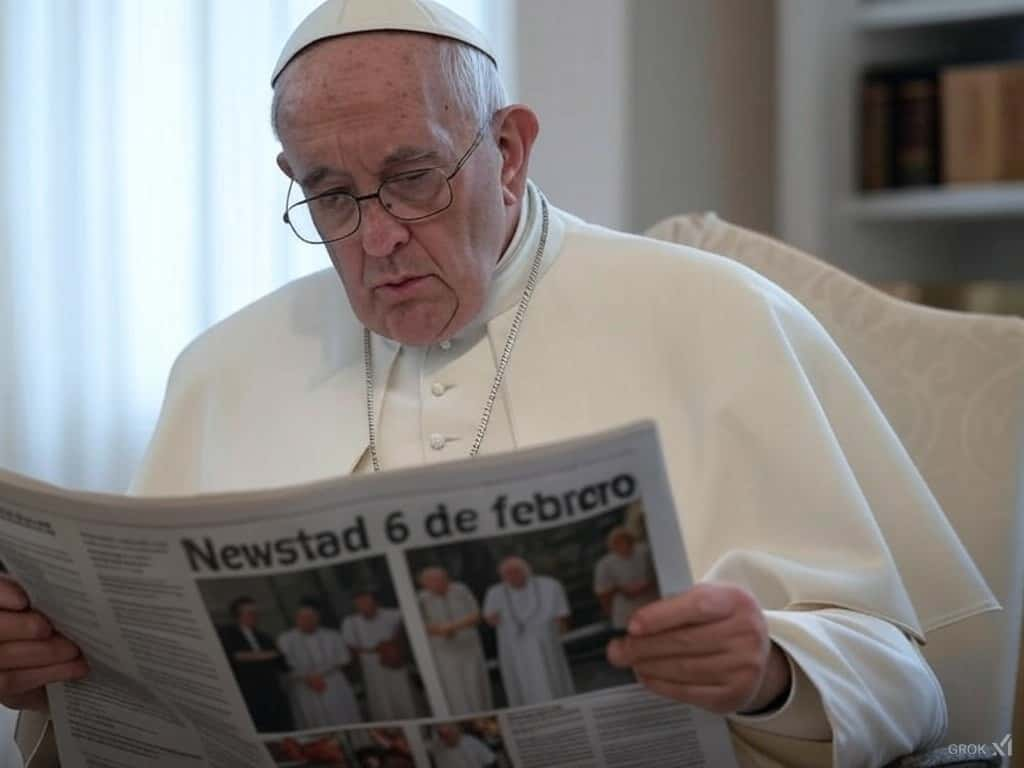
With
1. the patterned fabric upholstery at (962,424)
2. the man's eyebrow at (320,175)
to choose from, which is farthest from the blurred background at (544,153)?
the patterned fabric upholstery at (962,424)

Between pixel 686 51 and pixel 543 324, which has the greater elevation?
pixel 686 51

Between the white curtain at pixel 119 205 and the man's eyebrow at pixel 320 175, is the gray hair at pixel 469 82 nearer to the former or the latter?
the man's eyebrow at pixel 320 175

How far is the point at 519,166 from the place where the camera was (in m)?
1.85

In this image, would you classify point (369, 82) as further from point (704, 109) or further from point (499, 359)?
point (704, 109)

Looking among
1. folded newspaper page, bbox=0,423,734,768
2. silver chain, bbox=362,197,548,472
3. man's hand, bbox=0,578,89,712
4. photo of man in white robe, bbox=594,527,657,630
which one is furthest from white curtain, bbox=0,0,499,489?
photo of man in white robe, bbox=594,527,657,630

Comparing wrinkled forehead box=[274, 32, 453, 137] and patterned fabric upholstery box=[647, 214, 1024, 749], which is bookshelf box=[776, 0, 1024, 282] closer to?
patterned fabric upholstery box=[647, 214, 1024, 749]

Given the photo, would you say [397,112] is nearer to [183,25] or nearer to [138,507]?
[138,507]

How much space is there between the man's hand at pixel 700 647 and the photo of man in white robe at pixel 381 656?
0.17 metres

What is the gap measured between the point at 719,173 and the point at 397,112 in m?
2.42

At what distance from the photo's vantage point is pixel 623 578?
123 cm

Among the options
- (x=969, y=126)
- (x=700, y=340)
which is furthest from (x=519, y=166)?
(x=969, y=126)

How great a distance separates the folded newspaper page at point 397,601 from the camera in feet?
3.96

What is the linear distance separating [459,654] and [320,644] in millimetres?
115

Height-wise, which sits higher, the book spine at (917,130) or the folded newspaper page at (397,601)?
the book spine at (917,130)
